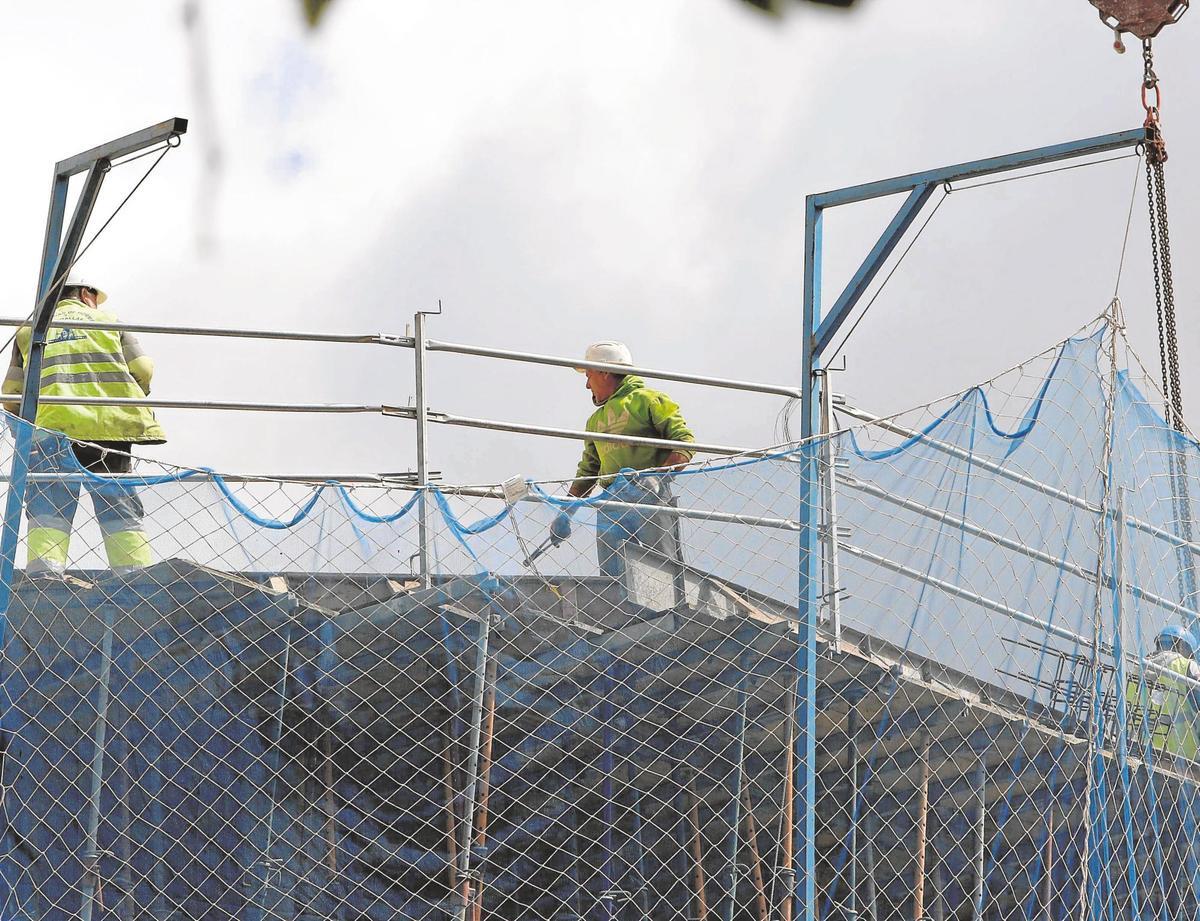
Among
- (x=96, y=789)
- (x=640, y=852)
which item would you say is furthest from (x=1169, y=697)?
(x=96, y=789)

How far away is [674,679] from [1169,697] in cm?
187

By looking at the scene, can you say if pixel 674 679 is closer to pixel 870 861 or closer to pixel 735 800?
pixel 735 800

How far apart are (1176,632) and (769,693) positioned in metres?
1.63

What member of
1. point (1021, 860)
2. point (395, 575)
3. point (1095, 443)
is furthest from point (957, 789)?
point (395, 575)

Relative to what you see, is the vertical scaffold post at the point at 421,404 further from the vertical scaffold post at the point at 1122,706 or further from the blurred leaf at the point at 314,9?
the blurred leaf at the point at 314,9

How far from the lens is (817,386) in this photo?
6.22 meters

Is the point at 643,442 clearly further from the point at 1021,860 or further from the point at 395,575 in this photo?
the point at 1021,860

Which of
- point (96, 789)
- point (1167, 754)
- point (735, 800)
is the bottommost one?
point (735, 800)

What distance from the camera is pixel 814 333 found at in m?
6.24

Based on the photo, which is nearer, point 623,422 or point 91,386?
point 91,386

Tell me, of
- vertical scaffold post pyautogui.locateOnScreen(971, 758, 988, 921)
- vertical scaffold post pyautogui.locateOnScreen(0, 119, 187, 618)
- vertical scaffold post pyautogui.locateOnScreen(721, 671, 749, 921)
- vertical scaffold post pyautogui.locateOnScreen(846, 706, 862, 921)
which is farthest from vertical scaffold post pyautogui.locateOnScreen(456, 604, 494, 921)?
vertical scaffold post pyautogui.locateOnScreen(971, 758, 988, 921)

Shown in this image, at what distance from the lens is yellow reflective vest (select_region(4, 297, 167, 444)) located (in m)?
6.46

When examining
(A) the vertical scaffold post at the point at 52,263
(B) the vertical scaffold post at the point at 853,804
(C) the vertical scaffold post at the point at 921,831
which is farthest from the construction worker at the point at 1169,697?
(A) the vertical scaffold post at the point at 52,263

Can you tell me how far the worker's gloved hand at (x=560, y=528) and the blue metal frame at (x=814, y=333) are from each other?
0.88 m
